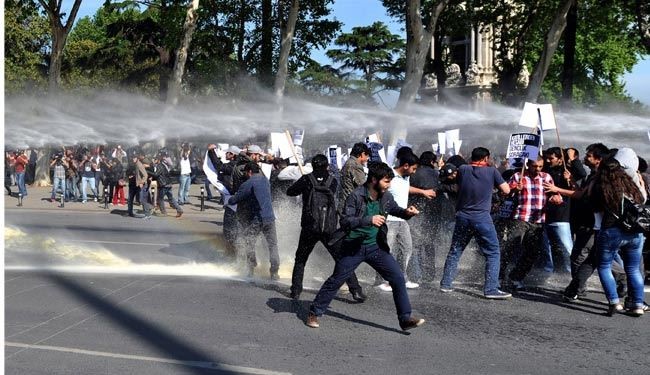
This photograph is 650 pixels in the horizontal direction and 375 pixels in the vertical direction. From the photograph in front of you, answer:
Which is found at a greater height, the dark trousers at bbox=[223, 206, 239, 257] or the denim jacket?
the denim jacket

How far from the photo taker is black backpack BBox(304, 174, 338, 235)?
908cm

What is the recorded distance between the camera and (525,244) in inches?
391

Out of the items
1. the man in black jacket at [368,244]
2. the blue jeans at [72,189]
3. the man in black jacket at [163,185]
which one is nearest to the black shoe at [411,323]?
the man in black jacket at [368,244]

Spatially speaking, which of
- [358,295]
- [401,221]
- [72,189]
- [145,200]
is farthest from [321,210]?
[72,189]

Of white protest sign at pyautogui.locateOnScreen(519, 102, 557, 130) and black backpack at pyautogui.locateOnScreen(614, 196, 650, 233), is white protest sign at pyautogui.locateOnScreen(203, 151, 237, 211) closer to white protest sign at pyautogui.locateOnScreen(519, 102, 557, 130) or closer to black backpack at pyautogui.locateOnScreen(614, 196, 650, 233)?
white protest sign at pyautogui.locateOnScreen(519, 102, 557, 130)

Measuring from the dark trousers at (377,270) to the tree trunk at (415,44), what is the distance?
50.5 feet

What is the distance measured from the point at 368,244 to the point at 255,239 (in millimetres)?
3106

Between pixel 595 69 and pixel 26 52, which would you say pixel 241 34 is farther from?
pixel 595 69

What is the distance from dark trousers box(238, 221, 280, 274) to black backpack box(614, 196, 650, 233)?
3.86m

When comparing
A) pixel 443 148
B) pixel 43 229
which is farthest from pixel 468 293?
pixel 43 229

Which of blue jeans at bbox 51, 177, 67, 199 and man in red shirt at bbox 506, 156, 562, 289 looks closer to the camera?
man in red shirt at bbox 506, 156, 562, 289

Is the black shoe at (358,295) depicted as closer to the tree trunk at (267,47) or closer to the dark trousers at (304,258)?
the dark trousers at (304,258)

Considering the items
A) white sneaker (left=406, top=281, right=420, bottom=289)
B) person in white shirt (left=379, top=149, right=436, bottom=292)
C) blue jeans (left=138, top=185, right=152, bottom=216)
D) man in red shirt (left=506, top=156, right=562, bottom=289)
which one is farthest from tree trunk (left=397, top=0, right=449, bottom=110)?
white sneaker (left=406, top=281, right=420, bottom=289)

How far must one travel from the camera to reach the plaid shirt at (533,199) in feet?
32.2
